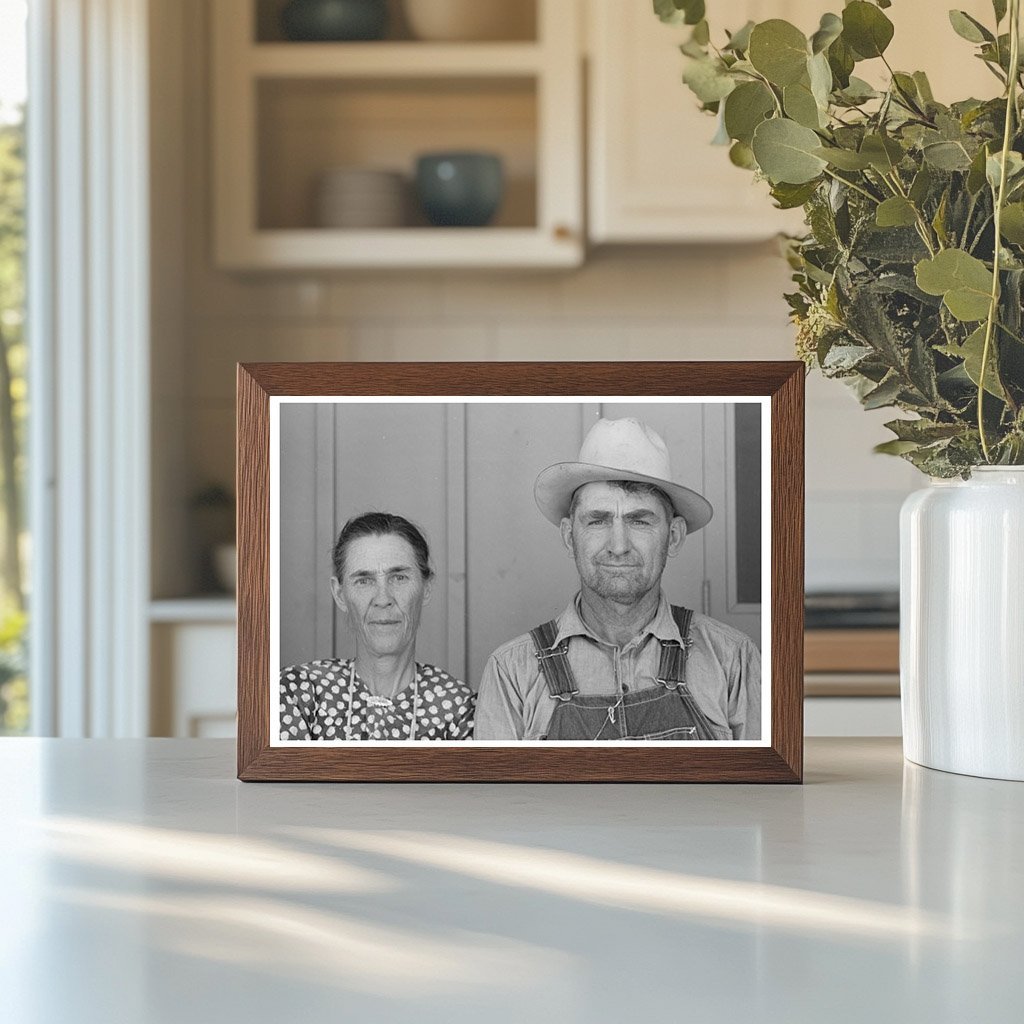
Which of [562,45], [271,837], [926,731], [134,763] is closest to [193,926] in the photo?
[271,837]

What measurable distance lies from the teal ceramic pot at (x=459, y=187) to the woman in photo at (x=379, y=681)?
1.90m

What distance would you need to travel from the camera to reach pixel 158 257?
2227 mm

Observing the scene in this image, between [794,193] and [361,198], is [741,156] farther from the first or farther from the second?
[361,198]

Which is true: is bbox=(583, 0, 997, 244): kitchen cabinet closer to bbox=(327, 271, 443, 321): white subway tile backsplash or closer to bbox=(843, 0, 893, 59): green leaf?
bbox=(327, 271, 443, 321): white subway tile backsplash

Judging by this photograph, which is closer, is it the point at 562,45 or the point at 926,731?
the point at 926,731

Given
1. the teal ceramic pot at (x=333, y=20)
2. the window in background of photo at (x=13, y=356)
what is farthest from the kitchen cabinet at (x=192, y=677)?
the teal ceramic pot at (x=333, y=20)

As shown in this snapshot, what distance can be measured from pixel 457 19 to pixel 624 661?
210cm

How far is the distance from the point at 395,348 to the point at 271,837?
219 cm

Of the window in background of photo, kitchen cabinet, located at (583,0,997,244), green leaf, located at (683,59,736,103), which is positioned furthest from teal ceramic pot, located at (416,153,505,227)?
green leaf, located at (683,59,736,103)

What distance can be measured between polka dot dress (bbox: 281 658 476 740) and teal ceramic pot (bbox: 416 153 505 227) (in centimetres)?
192

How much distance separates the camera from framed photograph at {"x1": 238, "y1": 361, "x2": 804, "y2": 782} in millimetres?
612

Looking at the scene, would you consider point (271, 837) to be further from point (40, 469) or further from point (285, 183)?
point (285, 183)

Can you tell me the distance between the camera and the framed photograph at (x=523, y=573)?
612mm

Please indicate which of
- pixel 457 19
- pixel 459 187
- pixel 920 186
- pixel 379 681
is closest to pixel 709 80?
pixel 920 186
